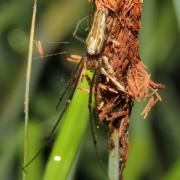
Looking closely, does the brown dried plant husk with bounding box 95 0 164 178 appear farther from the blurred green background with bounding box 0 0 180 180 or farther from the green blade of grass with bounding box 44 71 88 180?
the blurred green background with bounding box 0 0 180 180

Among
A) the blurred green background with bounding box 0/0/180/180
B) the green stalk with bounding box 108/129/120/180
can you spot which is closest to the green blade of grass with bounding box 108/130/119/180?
the green stalk with bounding box 108/129/120/180

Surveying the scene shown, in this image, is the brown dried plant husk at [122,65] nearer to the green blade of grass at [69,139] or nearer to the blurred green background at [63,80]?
the green blade of grass at [69,139]

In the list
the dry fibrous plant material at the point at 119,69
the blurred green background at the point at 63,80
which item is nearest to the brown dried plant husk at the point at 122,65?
the dry fibrous plant material at the point at 119,69

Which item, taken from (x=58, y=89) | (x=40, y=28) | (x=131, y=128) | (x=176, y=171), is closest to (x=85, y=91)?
(x=176, y=171)

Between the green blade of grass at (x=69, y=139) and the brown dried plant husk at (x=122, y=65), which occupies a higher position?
the brown dried plant husk at (x=122, y=65)

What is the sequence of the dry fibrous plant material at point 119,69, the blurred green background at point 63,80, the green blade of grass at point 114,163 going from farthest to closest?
1. the blurred green background at point 63,80
2. the dry fibrous plant material at point 119,69
3. the green blade of grass at point 114,163

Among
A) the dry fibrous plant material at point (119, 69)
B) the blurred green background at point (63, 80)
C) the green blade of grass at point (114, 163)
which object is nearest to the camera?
the green blade of grass at point (114, 163)

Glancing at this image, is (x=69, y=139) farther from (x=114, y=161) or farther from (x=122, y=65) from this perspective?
(x=122, y=65)
